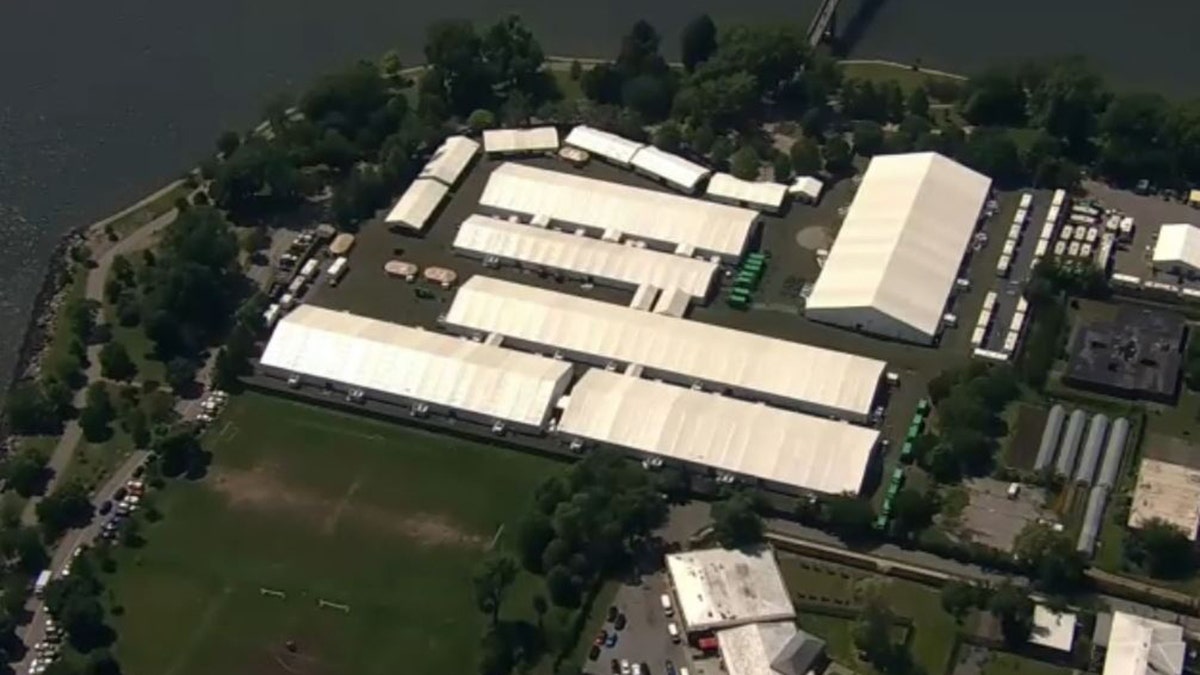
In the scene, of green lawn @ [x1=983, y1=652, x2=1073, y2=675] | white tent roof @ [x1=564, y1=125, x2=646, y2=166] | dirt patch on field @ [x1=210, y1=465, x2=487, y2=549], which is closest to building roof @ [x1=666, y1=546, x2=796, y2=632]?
green lawn @ [x1=983, y1=652, x2=1073, y2=675]

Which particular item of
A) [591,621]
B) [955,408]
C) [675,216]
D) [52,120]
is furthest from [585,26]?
[591,621]

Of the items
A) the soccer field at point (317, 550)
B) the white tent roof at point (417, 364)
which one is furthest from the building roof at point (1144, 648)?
the white tent roof at point (417, 364)

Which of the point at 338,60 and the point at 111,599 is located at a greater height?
the point at 338,60

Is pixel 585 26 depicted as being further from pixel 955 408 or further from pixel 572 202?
pixel 955 408

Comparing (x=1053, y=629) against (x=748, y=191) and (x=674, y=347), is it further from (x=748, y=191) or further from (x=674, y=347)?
(x=748, y=191)

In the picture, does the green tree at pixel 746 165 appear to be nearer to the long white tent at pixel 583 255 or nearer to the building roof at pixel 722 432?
the long white tent at pixel 583 255
